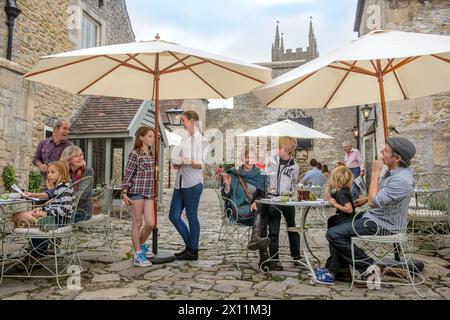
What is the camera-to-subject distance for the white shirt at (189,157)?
423 cm

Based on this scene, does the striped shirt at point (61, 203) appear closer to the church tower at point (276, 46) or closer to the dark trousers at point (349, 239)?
the dark trousers at point (349, 239)

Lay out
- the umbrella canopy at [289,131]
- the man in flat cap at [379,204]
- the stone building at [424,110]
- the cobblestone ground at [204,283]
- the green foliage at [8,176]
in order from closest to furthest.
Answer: the cobblestone ground at [204,283] < the man in flat cap at [379,204] < the green foliage at [8,176] < the stone building at [424,110] < the umbrella canopy at [289,131]

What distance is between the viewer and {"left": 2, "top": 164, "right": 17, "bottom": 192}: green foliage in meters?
5.18

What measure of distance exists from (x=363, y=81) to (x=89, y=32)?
889 cm

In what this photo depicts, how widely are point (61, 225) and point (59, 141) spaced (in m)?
1.82

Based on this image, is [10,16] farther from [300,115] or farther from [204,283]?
[300,115]

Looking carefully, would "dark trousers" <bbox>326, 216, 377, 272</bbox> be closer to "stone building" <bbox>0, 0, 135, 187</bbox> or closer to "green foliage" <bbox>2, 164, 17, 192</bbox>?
"green foliage" <bbox>2, 164, 17, 192</bbox>

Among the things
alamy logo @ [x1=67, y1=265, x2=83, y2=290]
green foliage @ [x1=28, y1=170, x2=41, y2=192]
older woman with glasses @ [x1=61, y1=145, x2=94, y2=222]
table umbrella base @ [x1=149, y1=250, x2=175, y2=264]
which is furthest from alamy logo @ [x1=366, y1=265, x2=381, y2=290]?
green foliage @ [x1=28, y1=170, x2=41, y2=192]

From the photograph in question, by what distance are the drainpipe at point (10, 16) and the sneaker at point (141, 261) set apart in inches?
246

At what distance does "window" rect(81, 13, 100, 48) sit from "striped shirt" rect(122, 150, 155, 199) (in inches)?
321

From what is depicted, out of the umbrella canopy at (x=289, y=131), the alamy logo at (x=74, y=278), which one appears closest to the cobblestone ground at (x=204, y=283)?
the alamy logo at (x=74, y=278)

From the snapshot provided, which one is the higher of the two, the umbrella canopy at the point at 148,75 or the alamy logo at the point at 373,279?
the umbrella canopy at the point at 148,75

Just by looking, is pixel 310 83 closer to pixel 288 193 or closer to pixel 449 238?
pixel 288 193
